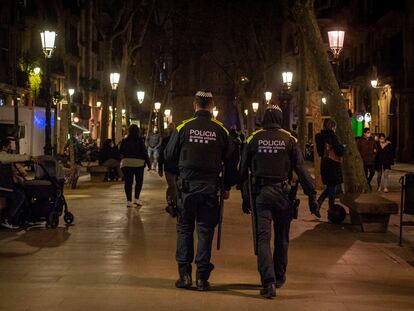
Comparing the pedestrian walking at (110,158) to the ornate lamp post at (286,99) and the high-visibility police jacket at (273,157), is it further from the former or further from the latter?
the high-visibility police jacket at (273,157)

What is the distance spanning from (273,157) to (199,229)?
39.7 inches

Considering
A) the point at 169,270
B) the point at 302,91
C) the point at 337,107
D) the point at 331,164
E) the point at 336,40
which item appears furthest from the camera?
the point at 302,91

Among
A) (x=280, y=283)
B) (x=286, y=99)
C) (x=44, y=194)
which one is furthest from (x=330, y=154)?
(x=286, y=99)

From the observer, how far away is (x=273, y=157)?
25.9 ft

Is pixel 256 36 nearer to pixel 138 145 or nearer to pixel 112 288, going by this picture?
pixel 138 145

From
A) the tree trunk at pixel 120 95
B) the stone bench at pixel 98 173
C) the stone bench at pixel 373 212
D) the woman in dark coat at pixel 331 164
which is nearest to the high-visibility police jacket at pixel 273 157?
the stone bench at pixel 373 212

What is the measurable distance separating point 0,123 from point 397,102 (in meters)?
25.0

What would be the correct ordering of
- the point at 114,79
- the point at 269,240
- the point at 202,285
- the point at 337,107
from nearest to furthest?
the point at 269,240
the point at 202,285
the point at 337,107
the point at 114,79

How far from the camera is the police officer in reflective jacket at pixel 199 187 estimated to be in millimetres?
7820

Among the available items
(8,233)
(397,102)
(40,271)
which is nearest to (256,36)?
(397,102)

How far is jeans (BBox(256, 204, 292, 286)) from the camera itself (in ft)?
25.0

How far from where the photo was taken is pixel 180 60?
64.1 meters

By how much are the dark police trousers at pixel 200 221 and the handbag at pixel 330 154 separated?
6893 mm

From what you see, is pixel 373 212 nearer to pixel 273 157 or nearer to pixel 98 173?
pixel 273 157
